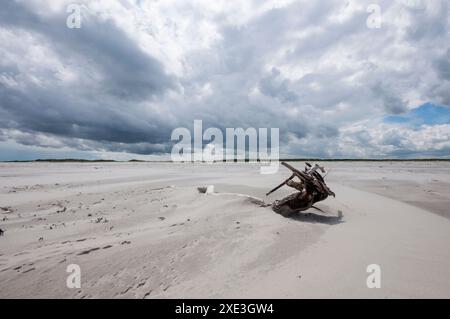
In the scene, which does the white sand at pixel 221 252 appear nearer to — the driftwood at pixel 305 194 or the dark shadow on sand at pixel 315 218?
the dark shadow on sand at pixel 315 218

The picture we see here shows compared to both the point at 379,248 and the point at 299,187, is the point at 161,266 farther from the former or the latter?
the point at 299,187

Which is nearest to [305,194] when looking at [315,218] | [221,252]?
[315,218]

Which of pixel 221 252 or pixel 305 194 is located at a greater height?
pixel 305 194

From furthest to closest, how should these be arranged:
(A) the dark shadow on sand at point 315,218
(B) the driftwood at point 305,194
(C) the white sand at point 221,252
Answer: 1. (B) the driftwood at point 305,194
2. (A) the dark shadow on sand at point 315,218
3. (C) the white sand at point 221,252

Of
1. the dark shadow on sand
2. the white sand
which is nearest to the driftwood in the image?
the dark shadow on sand

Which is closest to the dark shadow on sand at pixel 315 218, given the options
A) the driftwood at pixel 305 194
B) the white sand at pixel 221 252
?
the white sand at pixel 221 252

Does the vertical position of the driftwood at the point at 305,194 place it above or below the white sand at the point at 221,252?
above

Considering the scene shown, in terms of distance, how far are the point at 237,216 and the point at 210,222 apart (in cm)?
95

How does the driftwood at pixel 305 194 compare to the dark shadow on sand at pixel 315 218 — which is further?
the driftwood at pixel 305 194

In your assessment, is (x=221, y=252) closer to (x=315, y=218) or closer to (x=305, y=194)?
(x=305, y=194)

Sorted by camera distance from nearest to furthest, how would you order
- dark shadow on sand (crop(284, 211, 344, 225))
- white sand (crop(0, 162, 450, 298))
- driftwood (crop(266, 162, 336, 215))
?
white sand (crop(0, 162, 450, 298))
dark shadow on sand (crop(284, 211, 344, 225))
driftwood (crop(266, 162, 336, 215))

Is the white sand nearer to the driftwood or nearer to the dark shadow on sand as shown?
the dark shadow on sand

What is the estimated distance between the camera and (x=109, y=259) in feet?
12.9

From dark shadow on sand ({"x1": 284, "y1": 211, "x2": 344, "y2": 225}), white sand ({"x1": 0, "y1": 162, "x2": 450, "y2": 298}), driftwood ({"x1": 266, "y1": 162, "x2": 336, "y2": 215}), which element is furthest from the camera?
driftwood ({"x1": 266, "y1": 162, "x2": 336, "y2": 215})
